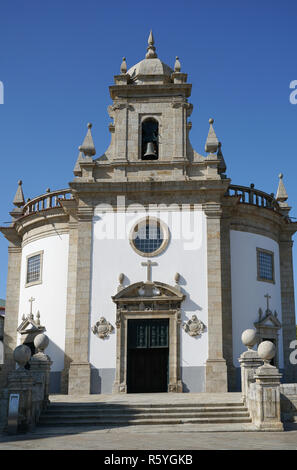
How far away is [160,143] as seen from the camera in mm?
24016

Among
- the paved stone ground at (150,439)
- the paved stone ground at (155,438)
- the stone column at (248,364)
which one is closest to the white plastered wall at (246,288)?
the stone column at (248,364)

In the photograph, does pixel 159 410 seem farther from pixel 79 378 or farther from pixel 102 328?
pixel 102 328

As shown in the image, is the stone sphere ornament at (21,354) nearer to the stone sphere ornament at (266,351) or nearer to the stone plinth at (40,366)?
the stone plinth at (40,366)

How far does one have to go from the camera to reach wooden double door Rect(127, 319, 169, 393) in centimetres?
2200

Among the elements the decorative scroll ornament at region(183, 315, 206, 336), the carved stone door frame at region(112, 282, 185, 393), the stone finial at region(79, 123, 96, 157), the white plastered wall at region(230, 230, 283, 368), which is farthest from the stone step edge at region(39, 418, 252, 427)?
the stone finial at region(79, 123, 96, 157)

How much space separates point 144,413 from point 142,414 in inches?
5.4

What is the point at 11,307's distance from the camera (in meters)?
27.1

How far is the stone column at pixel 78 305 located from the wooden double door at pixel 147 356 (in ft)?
5.57

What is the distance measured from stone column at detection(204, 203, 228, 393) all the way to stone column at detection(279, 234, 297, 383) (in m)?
5.24

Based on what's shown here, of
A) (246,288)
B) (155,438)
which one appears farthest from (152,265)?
(155,438)

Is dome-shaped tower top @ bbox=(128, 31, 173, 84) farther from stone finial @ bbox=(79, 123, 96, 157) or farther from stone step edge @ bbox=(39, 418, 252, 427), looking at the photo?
stone step edge @ bbox=(39, 418, 252, 427)

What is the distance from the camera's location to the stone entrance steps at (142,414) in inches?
639

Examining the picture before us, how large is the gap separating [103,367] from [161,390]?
239cm
